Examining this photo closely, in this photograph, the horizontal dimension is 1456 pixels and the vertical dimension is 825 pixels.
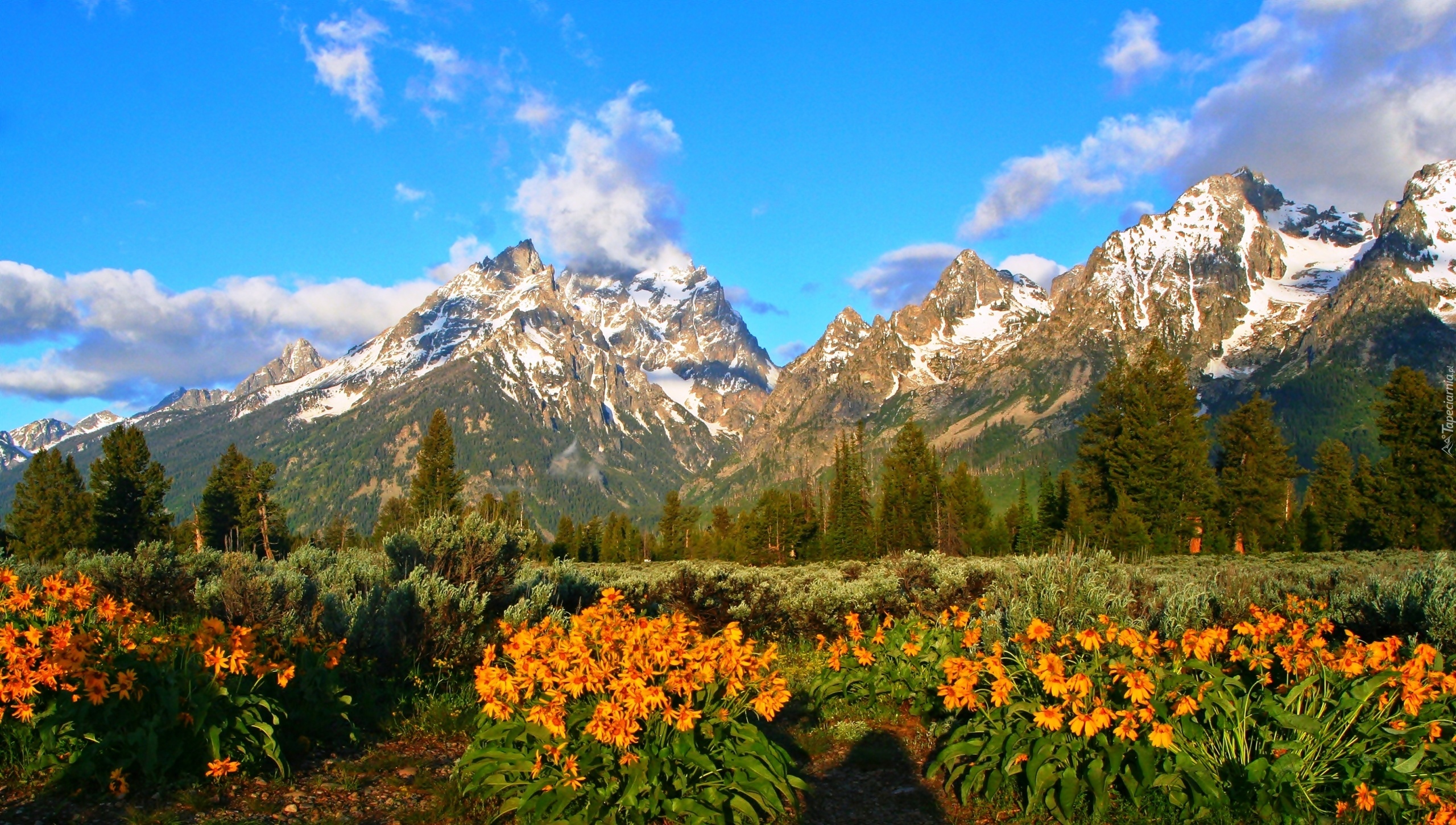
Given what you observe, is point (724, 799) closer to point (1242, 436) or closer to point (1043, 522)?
point (1242, 436)

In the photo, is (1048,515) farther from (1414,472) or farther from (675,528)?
(675,528)

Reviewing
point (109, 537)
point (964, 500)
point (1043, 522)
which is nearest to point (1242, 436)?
point (1043, 522)

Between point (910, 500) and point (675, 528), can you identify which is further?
point (675, 528)

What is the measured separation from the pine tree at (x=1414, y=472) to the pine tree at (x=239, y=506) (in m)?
57.5

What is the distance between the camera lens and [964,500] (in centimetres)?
7019

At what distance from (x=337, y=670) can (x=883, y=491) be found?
220 feet

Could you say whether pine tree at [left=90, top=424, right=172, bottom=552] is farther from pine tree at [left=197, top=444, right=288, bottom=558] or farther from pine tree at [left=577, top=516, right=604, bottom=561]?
pine tree at [left=577, top=516, right=604, bottom=561]

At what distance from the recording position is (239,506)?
50656 millimetres

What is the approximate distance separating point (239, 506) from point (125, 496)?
338 inches

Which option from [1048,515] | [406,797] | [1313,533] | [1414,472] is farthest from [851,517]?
[406,797]

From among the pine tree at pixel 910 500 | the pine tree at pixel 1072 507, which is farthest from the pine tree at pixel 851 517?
the pine tree at pixel 1072 507

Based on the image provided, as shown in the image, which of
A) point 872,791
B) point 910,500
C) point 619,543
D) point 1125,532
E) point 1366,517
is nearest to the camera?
point 872,791

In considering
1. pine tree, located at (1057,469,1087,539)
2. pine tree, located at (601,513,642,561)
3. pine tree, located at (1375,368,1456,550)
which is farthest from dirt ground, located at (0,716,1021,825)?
pine tree, located at (601,513,642,561)

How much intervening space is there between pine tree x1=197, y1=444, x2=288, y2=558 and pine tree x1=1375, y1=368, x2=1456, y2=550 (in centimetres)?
5754
